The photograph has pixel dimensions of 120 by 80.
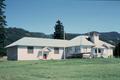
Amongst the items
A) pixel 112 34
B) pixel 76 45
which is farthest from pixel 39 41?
pixel 112 34

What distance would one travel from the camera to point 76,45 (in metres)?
58.4

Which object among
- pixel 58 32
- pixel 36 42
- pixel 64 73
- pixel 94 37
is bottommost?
pixel 64 73

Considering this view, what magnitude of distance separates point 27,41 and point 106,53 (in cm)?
1930

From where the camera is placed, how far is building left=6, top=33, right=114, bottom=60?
5331cm

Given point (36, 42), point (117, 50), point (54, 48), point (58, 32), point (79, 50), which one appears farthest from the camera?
point (58, 32)

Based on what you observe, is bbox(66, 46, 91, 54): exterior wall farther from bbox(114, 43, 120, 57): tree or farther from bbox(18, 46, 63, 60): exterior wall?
bbox(114, 43, 120, 57): tree

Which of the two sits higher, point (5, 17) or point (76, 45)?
point (5, 17)

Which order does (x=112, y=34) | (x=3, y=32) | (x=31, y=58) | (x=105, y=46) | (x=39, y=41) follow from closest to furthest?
(x=3, y=32) < (x=31, y=58) < (x=39, y=41) < (x=105, y=46) < (x=112, y=34)

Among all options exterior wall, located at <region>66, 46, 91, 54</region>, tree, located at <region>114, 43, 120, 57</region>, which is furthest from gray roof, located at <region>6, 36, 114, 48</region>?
tree, located at <region>114, 43, 120, 57</region>

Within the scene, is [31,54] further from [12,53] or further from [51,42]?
[51,42]

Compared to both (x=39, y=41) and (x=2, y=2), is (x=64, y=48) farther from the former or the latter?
(x=2, y=2)

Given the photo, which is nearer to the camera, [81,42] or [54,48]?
[54,48]

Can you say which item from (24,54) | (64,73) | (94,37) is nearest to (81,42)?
(94,37)

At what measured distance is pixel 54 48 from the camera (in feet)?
191
